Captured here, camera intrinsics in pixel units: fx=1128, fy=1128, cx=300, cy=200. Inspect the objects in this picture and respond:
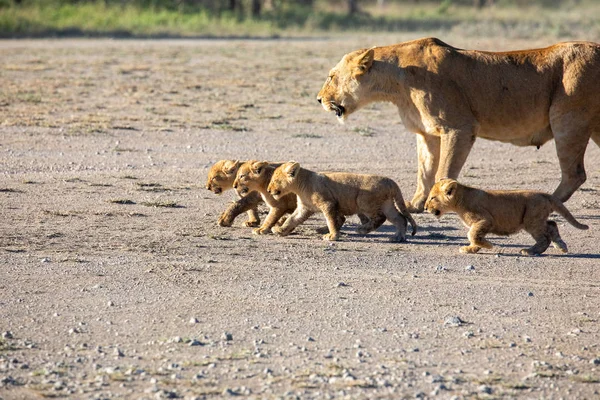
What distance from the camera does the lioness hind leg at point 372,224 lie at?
9297 mm

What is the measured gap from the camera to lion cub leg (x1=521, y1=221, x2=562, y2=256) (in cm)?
866

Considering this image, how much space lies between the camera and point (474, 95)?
33.0ft

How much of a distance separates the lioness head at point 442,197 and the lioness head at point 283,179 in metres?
1.13

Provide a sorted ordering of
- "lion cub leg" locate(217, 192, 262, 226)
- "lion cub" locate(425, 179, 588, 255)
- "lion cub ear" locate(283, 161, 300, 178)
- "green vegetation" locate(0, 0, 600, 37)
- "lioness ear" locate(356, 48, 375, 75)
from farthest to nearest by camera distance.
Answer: "green vegetation" locate(0, 0, 600, 37)
"lioness ear" locate(356, 48, 375, 75)
"lion cub leg" locate(217, 192, 262, 226)
"lion cub ear" locate(283, 161, 300, 178)
"lion cub" locate(425, 179, 588, 255)

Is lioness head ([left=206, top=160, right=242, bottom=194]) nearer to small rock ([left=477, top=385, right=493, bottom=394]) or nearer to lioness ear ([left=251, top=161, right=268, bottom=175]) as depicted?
lioness ear ([left=251, top=161, right=268, bottom=175])

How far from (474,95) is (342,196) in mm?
1718

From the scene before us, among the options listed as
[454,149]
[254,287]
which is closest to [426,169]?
[454,149]

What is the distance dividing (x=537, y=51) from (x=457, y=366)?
4979 mm

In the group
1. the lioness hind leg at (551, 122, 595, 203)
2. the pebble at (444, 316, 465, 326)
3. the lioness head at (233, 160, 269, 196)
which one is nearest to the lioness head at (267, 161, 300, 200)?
the lioness head at (233, 160, 269, 196)

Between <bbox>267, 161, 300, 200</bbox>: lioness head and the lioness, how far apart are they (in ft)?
4.15

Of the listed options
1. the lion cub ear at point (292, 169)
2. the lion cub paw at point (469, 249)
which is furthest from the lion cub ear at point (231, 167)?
the lion cub paw at point (469, 249)

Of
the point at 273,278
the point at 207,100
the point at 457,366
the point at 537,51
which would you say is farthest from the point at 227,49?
the point at 457,366

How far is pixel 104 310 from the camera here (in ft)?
23.3

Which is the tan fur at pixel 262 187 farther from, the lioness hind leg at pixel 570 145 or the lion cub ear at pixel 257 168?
the lioness hind leg at pixel 570 145
